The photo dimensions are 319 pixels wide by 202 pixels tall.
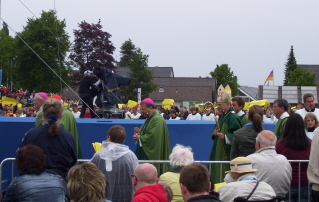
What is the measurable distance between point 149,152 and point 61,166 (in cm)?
238

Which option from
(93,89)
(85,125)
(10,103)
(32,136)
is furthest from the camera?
(10,103)

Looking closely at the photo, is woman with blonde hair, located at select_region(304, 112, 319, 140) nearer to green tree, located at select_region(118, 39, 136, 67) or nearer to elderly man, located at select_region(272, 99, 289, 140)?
elderly man, located at select_region(272, 99, 289, 140)

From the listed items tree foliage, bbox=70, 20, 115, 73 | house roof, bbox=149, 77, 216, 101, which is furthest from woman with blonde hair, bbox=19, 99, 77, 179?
house roof, bbox=149, 77, 216, 101

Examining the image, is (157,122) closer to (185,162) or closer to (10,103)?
(185,162)

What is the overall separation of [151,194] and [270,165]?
196 centimetres

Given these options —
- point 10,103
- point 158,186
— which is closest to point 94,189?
point 158,186

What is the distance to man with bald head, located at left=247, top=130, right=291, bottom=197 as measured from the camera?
564 cm

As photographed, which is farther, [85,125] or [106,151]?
[85,125]

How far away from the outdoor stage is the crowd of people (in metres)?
1.11

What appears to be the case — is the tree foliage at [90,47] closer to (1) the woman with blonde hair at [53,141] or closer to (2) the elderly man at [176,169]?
(1) the woman with blonde hair at [53,141]

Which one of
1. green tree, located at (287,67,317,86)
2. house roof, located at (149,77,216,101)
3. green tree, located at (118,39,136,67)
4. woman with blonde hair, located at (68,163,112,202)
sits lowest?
woman with blonde hair, located at (68,163,112,202)

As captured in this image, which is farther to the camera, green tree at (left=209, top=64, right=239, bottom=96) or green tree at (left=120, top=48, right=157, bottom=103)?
green tree at (left=209, top=64, right=239, bottom=96)

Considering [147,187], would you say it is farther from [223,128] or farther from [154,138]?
[223,128]

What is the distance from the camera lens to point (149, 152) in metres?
7.90
